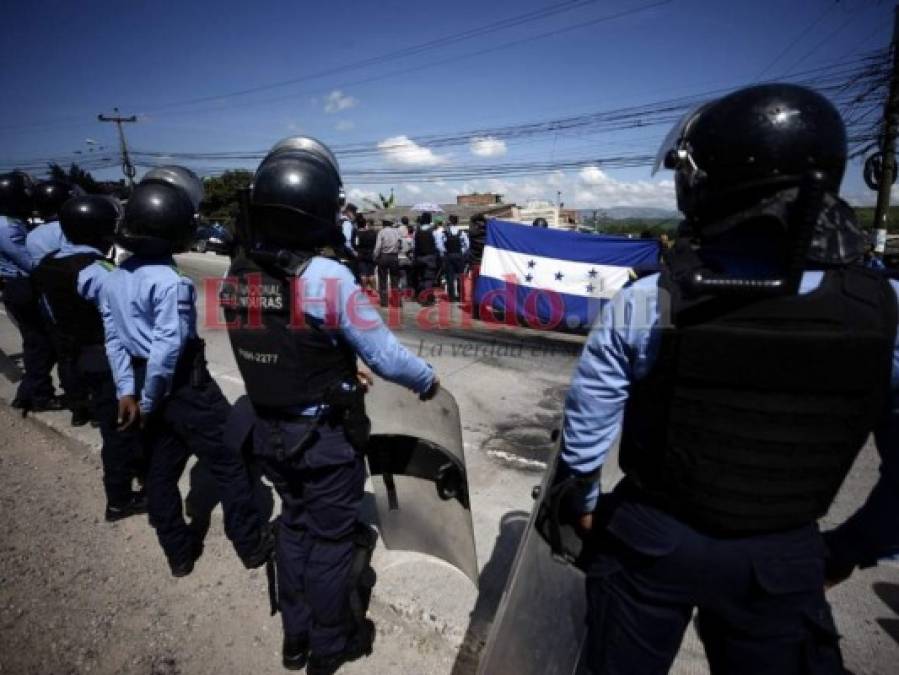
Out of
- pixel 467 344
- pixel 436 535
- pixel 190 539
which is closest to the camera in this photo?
pixel 436 535

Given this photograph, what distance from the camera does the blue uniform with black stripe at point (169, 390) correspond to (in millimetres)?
2395

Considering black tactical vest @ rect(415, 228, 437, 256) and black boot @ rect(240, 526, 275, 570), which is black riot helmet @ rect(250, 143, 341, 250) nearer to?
black boot @ rect(240, 526, 275, 570)

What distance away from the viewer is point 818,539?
1237mm

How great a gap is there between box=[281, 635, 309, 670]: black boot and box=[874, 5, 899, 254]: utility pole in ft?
48.6

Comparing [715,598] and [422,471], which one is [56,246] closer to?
[422,471]

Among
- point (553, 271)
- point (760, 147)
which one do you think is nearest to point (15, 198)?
point (760, 147)

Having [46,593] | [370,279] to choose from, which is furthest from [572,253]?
[46,593]

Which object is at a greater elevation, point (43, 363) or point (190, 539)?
point (43, 363)

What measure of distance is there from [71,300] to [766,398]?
3.76 metres

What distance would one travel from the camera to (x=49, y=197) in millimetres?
4508

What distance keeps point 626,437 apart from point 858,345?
560 millimetres

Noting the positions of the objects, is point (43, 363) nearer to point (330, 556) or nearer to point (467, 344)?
point (330, 556)

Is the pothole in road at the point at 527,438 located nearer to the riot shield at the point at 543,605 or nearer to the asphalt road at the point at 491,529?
the asphalt road at the point at 491,529

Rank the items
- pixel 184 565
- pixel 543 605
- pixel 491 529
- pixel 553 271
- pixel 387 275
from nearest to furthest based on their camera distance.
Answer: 1. pixel 543 605
2. pixel 184 565
3. pixel 491 529
4. pixel 553 271
5. pixel 387 275
